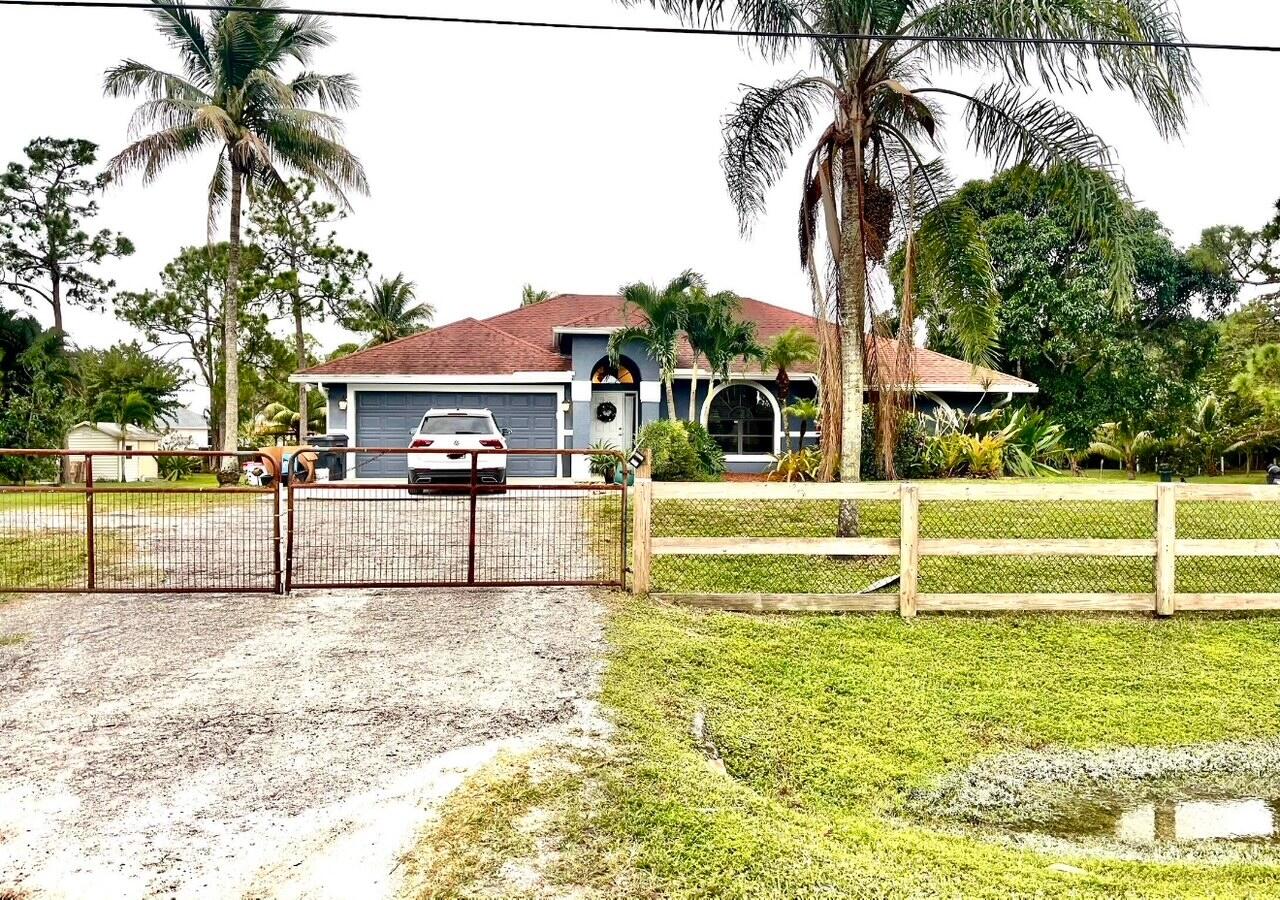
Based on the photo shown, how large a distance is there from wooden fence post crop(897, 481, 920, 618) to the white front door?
1445 centimetres

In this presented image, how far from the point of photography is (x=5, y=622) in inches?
292

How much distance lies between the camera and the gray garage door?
70.0 feet

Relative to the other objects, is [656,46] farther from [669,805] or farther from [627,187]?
[627,187]

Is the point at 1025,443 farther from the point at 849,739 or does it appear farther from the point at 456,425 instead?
the point at 849,739

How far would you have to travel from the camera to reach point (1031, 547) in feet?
25.5

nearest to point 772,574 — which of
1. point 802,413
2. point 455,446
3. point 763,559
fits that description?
point 763,559

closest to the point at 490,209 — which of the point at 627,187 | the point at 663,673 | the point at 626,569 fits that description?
the point at 627,187

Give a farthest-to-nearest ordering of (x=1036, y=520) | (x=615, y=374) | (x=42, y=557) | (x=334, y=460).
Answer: (x=615, y=374), (x=334, y=460), (x=1036, y=520), (x=42, y=557)

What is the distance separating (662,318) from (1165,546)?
40.0ft

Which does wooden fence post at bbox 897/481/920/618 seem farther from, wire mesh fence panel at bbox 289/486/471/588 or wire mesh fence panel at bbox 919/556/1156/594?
wire mesh fence panel at bbox 289/486/471/588

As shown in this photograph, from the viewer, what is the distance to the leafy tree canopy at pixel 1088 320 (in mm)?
26266

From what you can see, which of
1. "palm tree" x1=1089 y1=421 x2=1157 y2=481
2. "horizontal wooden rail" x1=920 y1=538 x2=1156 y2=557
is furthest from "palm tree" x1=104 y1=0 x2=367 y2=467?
A: "palm tree" x1=1089 y1=421 x2=1157 y2=481

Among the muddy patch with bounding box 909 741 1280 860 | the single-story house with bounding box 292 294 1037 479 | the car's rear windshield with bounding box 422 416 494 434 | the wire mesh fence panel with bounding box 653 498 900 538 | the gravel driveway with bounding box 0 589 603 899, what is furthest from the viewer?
the single-story house with bounding box 292 294 1037 479

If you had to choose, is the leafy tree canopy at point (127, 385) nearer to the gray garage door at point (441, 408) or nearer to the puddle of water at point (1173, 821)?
the gray garage door at point (441, 408)
